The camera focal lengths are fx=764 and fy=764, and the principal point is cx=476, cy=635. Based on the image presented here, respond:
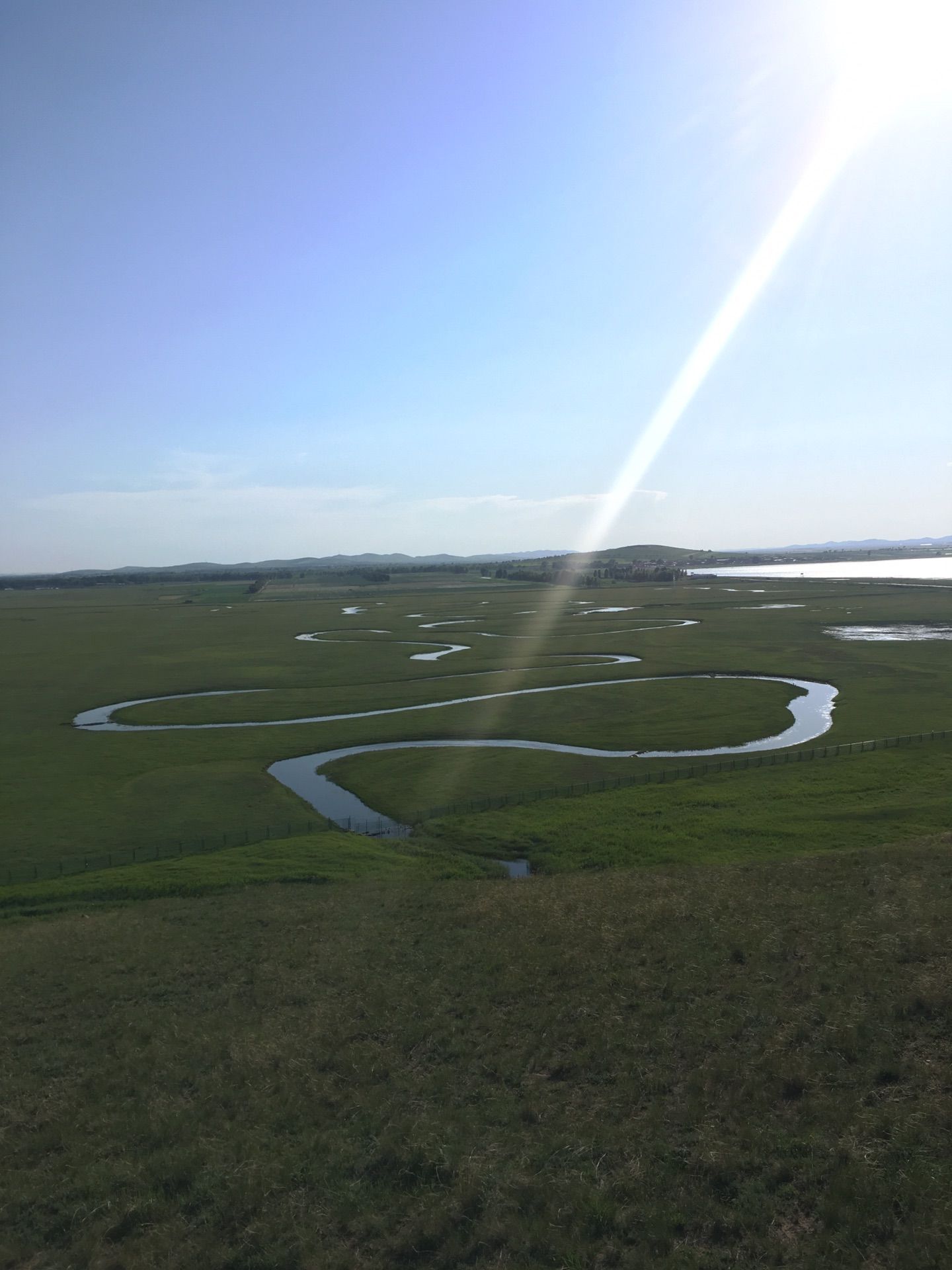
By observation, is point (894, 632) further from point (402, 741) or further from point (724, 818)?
point (724, 818)

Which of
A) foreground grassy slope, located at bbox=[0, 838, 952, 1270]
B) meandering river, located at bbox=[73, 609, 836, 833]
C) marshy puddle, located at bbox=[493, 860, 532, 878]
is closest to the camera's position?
foreground grassy slope, located at bbox=[0, 838, 952, 1270]

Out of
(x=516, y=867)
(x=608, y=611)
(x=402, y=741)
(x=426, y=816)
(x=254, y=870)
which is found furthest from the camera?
(x=608, y=611)

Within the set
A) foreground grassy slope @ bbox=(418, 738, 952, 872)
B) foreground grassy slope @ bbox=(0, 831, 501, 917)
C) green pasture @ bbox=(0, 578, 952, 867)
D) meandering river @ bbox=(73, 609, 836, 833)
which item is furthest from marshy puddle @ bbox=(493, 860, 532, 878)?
green pasture @ bbox=(0, 578, 952, 867)

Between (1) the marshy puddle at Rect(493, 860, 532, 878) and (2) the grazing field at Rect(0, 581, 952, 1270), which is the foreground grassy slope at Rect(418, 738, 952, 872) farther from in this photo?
(1) the marshy puddle at Rect(493, 860, 532, 878)

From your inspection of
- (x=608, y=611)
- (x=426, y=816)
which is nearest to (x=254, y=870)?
(x=426, y=816)

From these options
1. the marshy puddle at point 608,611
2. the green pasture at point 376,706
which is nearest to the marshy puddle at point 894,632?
the green pasture at point 376,706

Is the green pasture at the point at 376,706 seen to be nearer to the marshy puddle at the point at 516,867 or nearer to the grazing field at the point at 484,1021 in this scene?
the grazing field at the point at 484,1021
